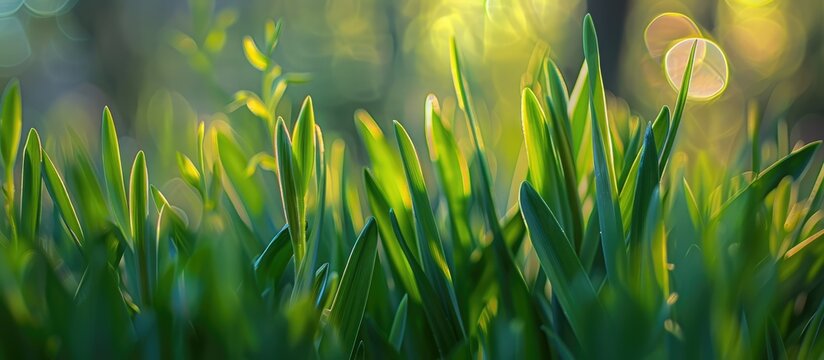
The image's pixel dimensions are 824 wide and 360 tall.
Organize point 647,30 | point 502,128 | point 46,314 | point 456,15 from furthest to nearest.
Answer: point 647,30, point 456,15, point 502,128, point 46,314

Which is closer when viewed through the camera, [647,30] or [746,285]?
[746,285]

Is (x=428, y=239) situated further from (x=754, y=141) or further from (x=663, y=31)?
(x=663, y=31)

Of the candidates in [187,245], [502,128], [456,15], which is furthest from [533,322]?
[456,15]

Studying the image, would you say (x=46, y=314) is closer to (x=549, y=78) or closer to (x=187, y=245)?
(x=187, y=245)

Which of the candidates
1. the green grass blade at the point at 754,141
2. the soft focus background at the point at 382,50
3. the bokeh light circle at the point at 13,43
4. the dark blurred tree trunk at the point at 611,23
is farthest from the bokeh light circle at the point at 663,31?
the green grass blade at the point at 754,141

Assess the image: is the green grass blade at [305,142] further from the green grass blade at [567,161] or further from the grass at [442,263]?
the green grass blade at [567,161]
